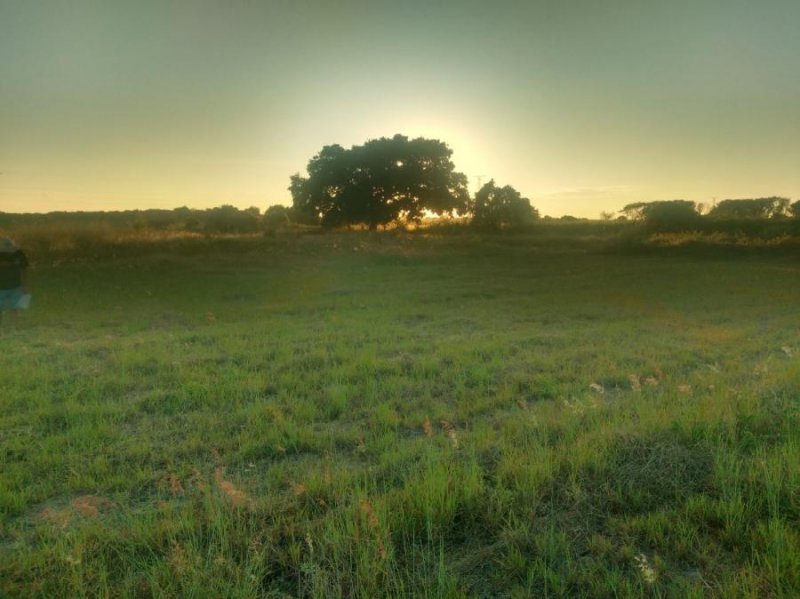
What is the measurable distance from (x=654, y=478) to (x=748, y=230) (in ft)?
140

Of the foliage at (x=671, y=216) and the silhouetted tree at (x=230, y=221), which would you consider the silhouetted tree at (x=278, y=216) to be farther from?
the foliage at (x=671, y=216)

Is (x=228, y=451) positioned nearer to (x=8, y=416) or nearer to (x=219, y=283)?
(x=8, y=416)


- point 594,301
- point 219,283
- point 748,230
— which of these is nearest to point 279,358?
point 594,301

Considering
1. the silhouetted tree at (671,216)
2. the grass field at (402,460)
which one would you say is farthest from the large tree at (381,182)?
the grass field at (402,460)

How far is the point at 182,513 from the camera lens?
3645mm

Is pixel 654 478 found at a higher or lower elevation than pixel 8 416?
higher

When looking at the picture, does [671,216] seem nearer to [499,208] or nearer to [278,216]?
[499,208]

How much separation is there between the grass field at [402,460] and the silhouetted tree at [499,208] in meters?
41.6

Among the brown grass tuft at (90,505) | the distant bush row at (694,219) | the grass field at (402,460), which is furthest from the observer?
the distant bush row at (694,219)

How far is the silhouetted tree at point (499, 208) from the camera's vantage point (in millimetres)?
54125

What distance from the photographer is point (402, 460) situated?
4.63m

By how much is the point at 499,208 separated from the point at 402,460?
51.6 metres

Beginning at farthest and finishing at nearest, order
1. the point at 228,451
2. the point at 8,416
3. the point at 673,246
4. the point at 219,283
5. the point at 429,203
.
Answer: the point at 429,203, the point at 673,246, the point at 219,283, the point at 8,416, the point at 228,451

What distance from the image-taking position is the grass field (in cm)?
295
